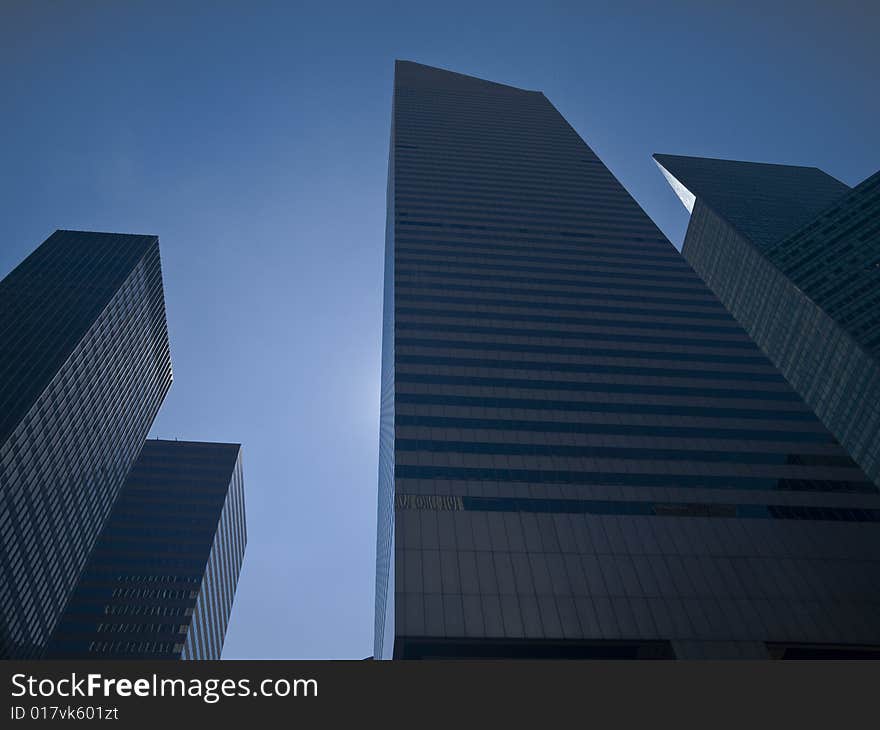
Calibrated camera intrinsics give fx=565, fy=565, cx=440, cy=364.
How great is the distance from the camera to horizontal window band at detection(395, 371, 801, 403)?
208 feet

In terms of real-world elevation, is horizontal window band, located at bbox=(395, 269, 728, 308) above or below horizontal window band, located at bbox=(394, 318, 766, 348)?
above

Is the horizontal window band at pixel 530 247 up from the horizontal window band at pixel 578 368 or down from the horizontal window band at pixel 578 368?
up

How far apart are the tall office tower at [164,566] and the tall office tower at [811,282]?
13528 centimetres

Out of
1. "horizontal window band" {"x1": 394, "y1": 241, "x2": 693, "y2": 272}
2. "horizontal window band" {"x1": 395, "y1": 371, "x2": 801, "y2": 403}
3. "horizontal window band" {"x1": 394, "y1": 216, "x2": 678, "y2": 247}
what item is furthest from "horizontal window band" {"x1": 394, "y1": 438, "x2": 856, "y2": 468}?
"horizontal window band" {"x1": 394, "y1": 216, "x2": 678, "y2": 247}

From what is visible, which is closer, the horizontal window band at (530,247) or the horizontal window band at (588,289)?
the horizontal window band at (588,289)

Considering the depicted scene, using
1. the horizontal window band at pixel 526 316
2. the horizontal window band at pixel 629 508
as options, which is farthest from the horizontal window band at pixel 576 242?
the horizontal window band at pixel 629 508

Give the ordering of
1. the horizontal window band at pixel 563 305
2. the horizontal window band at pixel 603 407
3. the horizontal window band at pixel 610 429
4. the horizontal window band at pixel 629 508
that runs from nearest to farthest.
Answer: the horizontal window band at pixel 629 508
the horizontal window band at pixel 610 429
the horizontal window band at pixel 603 407
the horizontal window band at pixel 563 305

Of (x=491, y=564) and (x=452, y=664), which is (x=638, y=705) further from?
(x=491, y=564)

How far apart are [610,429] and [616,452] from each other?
317cm

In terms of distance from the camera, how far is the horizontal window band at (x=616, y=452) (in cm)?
5597

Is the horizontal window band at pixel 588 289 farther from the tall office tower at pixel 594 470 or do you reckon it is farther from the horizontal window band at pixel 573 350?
the horizontal window band at pixel 573 350

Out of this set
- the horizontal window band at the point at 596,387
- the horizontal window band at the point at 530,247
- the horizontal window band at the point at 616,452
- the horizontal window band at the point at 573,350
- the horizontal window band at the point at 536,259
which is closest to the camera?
the horizontal window band at the point at 616,452

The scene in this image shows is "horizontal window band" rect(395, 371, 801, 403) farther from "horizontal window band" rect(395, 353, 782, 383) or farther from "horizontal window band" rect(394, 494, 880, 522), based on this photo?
"horizontal window band" rect(394, 494, 880, 522)

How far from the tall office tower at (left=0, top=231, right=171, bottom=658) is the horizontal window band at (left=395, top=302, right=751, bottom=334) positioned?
65.9m
